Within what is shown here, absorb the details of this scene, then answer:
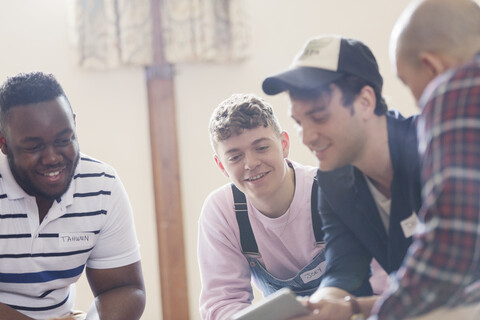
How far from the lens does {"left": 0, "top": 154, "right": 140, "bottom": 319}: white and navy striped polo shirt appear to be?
6.15ft

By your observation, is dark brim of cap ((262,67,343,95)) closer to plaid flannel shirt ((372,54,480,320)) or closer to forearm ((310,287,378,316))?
plaid flannel shirt ((372,54,480,320))

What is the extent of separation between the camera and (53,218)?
1.89 metres

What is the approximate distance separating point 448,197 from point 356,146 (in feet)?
1.83

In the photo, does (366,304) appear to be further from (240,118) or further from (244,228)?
(240,118)

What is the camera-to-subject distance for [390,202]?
1.52m

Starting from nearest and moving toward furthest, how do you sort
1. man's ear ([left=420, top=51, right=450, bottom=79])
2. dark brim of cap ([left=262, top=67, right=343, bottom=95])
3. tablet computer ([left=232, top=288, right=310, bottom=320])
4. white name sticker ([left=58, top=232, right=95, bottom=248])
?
1. man's ear ([left=420, top=51, right=450, bottom=79])
2. tablet computer ([left=232, top=288, right=310, bottom=320])
3. dark brim of cap ([left=262, top=67, right=343, bottom=95])
4. white name sticker ([left=58, top=232, right=95, bottom=248])

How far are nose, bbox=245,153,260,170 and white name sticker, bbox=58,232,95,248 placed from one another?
576 mm

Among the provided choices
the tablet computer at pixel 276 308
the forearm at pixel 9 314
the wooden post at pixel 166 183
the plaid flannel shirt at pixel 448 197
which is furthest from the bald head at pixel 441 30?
the wooden post at pixel 166 183

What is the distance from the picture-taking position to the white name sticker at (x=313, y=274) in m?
1.95

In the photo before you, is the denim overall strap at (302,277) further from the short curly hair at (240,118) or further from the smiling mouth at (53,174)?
the smiling mouth at (53,174)

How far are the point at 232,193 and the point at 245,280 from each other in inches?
12.0

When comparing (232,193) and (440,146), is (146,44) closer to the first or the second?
(232,193)

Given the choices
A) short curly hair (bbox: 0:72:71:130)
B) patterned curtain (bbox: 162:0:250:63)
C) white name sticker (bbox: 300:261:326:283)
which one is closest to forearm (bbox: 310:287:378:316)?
white name sticker (bbox: 300:261:326:283)

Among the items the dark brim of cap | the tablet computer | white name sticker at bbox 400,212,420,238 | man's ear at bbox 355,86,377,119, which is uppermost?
the dark brim of cap
